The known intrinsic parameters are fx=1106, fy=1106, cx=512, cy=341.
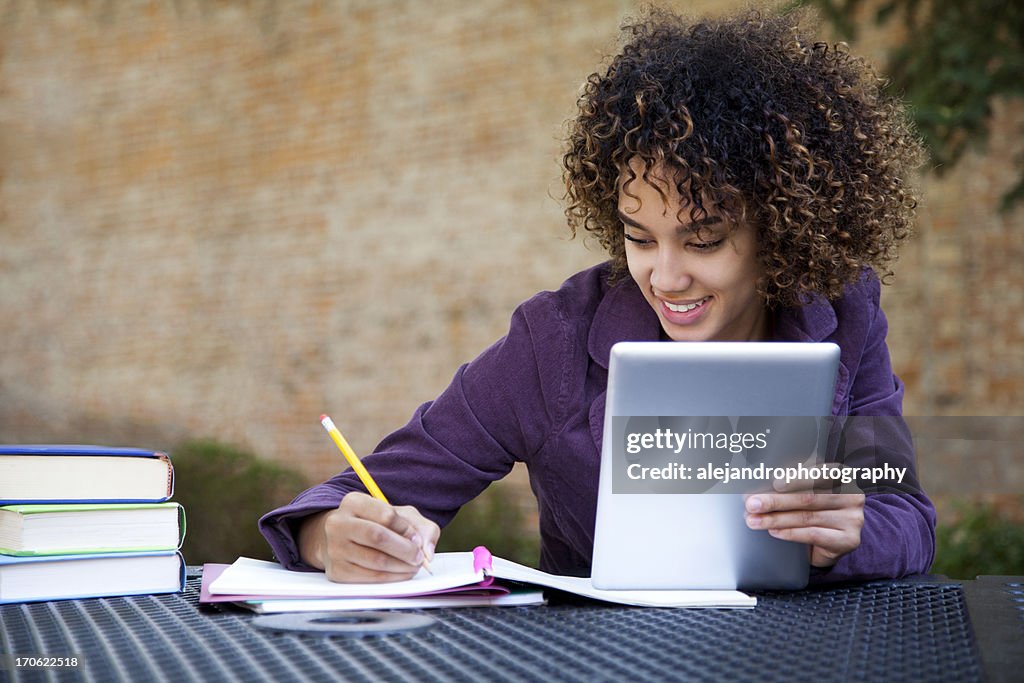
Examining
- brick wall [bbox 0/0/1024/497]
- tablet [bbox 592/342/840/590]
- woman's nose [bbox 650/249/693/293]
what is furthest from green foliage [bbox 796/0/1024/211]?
tablet [bbox 592/342/840/590]

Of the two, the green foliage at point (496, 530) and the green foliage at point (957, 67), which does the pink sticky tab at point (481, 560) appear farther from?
the green foliage at point (496, 530)

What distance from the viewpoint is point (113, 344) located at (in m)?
7.39

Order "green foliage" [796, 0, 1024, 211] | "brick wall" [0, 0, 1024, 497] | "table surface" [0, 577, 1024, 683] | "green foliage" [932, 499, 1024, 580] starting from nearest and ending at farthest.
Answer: "table surface" [0, 577, 1024, 683] → "green foliage" [796, 0, 1024, 211] → "green foliage" [932, 499, 1024, 580] → "brick wall" [0, 0, 1024, 497]

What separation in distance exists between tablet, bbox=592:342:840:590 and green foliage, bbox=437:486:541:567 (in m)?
4.16

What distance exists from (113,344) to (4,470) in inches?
252

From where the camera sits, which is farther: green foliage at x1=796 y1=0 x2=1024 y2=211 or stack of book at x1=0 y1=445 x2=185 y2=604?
green foliage at x1=796 y1=0 x2=1024 y2=211

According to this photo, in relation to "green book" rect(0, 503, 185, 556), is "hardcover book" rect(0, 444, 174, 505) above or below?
above

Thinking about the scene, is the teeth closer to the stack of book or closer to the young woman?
the young woman

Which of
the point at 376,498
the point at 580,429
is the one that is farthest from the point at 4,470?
the point at 580,429

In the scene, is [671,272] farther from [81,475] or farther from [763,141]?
[81,475]

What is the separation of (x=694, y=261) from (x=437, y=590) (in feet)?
2.19

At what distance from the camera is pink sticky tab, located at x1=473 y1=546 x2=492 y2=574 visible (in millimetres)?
1338

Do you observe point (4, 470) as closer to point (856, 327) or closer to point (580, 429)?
point (580, 429)

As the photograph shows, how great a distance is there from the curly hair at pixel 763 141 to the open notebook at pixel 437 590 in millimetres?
590
